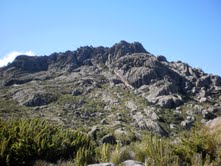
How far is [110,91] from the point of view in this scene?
115625 millimetres

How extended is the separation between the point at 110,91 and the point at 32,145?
10483cm

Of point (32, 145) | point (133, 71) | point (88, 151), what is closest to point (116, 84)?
point (133, 71)

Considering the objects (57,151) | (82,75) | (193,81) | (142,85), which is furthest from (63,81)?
(57,151)

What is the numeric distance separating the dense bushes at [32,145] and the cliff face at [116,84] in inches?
2604

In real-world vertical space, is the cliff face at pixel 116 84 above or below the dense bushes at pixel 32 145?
above

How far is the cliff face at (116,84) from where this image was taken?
321 feet

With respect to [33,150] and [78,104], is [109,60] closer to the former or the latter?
[78,104]

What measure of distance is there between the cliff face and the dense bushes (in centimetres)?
6614

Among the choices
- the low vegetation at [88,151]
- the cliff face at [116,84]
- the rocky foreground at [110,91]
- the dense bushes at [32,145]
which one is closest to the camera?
the low vegetation at [88,151]

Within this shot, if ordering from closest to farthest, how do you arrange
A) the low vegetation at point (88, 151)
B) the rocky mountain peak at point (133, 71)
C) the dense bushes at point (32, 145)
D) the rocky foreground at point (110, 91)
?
the low vegetation at point (88, 151) → the dense bushes at point (32, 145) → the rocky foreground at point (110, 91) → the rocky mountain peak at point (133, 71)

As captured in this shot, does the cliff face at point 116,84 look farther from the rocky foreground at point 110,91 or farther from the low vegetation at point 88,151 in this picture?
the low vegetation at point 88,151

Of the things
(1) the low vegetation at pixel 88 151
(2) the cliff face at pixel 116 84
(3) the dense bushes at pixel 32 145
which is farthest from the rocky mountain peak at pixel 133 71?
(1) the low vegetation at pixel 88 151

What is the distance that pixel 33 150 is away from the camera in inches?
423

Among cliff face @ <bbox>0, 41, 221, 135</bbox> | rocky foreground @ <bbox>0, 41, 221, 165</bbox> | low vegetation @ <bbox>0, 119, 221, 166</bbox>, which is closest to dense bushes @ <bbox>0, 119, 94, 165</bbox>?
low vegetation @ <bbox>0, 119, 221, 166</bbox>
